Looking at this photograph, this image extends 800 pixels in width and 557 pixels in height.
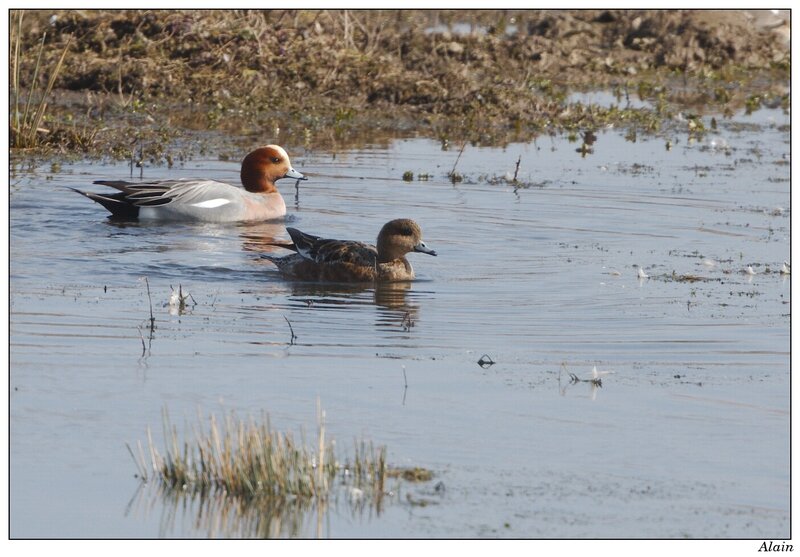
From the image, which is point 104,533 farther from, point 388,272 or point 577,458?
point 388,272

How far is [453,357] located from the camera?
26.2 ft

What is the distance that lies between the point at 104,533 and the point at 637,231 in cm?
809

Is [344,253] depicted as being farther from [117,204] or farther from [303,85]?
[303,85]

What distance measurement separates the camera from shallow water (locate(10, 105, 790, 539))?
5.58 metres

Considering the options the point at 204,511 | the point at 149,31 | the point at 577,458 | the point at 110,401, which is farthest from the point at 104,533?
the point at 149,31

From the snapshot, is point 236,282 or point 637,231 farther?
point 637,231

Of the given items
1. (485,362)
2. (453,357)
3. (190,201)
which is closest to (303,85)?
(190,201)

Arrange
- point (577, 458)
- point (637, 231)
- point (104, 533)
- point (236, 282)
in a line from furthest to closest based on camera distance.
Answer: point (637, 231) → point (236, 282) → point (577, 458) → point (104, 533)

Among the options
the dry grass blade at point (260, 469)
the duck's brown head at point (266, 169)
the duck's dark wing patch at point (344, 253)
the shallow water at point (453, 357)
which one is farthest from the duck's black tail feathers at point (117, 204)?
the dry grass blade at point (260, 469)

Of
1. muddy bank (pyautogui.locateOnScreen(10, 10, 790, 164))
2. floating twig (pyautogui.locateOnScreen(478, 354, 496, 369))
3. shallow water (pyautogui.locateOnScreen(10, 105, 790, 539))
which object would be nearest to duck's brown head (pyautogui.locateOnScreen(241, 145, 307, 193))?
shallow water (pyautogui.locateOnScreen(10, 105, 790, 539))

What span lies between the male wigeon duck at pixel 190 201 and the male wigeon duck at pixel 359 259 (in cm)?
248

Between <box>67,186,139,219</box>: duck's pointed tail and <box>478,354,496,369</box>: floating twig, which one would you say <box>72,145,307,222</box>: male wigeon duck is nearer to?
<box>67,186,139,219</box>: duck's pointed tail

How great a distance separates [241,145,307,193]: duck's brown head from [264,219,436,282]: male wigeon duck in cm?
312

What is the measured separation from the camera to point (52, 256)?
1090 centimetres
